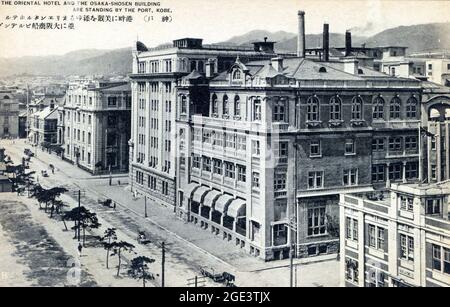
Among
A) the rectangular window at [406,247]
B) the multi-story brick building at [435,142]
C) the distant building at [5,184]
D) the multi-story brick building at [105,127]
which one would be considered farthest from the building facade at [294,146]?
the multi-story brick building at [105,127]

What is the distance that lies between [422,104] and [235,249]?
2350 cm

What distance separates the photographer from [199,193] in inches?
2183

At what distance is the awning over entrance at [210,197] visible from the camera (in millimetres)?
52822

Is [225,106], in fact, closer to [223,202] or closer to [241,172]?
[241,172]

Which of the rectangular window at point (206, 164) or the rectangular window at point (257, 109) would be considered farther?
the rectangular window at point (206, 164)

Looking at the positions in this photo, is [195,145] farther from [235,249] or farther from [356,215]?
[356,215]

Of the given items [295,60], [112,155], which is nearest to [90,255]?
[295,60]

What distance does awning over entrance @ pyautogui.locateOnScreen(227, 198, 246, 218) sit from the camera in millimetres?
48297

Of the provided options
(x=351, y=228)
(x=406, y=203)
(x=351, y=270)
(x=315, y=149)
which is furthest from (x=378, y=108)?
(x=406, y=203)

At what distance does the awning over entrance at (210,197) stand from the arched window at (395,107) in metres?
18.2

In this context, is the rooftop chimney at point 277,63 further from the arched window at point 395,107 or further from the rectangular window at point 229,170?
the arched window at point 395,107

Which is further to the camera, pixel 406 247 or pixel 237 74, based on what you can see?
pixel 237 74

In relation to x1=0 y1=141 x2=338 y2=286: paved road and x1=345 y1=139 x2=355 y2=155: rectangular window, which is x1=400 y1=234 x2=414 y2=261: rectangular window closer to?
x1=0 y1=141 x2=338 y2=286: paved road

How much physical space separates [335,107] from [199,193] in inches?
641
